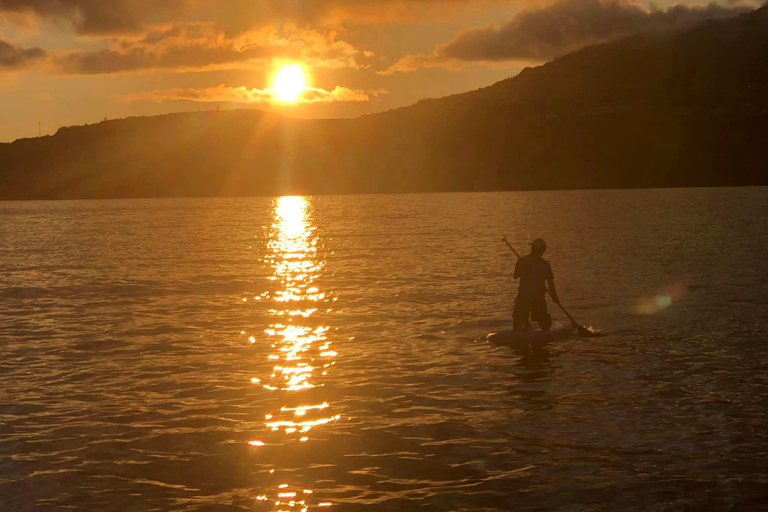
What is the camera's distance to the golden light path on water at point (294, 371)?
10.7 metres

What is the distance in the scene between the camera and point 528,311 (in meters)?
19.8

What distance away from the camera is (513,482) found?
10.8 metres

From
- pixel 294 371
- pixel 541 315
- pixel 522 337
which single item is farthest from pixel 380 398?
pixel 541 315

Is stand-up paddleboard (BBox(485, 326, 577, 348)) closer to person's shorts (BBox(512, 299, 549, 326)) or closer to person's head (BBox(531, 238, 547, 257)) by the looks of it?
person's shorts (BBox(512, 299, 549, 326))

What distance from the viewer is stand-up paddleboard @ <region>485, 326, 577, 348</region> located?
19391 millimetres

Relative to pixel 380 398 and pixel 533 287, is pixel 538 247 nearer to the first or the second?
pixel 533 287

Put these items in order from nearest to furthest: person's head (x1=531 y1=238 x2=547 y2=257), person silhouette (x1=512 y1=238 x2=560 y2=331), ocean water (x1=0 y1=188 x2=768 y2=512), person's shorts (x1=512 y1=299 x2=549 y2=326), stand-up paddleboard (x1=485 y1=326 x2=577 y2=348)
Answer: ocean water (x1=0 y1=188 x2=768 y2=512)
person's head (x1=531 y1=238 x2=547 y2=257)
person silhouette (x1=512 y1=238 x2=560 y2=331)
stand-up paddleboard (x1=485 y1=326 x2=577 y2=348)
person's shorts (x1=512 y1=299 x2=549 y2=326)

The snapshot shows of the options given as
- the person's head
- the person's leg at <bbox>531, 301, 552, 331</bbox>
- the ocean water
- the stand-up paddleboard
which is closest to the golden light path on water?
the ocean water

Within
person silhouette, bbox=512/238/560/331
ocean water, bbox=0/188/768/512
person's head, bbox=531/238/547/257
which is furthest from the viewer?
person silhouette, bbox=512/238/560/331

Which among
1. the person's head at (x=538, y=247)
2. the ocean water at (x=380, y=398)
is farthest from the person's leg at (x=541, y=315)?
the person's head at (x=538, y=247)

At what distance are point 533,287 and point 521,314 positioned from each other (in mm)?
859

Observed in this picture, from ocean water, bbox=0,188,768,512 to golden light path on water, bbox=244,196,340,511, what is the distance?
0.06m

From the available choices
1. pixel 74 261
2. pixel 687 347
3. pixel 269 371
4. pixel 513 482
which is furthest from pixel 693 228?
pixel 513 482

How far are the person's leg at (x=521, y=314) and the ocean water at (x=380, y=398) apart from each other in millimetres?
792
